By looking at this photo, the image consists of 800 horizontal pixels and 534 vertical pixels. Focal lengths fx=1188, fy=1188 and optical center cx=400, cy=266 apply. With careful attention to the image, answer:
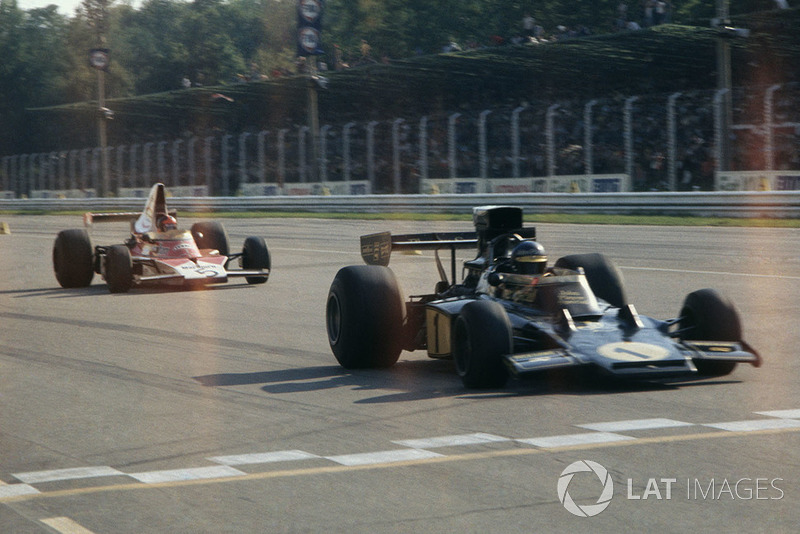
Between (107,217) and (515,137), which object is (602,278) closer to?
(107,217)

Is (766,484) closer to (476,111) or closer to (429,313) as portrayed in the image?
(429,313)

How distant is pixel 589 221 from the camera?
27.2m

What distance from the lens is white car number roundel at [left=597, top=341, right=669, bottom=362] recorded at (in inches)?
301

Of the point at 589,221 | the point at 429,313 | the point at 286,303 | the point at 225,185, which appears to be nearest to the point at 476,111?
the point at 225,185

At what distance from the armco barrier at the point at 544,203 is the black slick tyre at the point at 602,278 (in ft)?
51.3

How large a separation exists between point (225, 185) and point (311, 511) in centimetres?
3991

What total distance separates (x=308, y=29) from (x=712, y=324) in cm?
3227

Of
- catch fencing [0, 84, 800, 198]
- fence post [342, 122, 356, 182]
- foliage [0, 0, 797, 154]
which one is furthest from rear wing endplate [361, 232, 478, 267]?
foliage [0, 0, 797, 154]

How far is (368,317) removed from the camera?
8.84m

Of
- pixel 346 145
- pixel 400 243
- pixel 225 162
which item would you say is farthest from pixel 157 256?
pixel 225 162

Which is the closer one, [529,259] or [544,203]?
[529,259]

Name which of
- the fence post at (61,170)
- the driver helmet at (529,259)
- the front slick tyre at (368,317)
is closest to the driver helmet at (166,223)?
the front slick tyre at (368,317)

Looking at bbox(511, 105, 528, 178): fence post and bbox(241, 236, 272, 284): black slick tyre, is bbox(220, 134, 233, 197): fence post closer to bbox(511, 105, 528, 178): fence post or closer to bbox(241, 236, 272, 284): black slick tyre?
bbox(511, 105, 528, 178): fence post

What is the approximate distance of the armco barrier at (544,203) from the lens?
2481 centimetres
